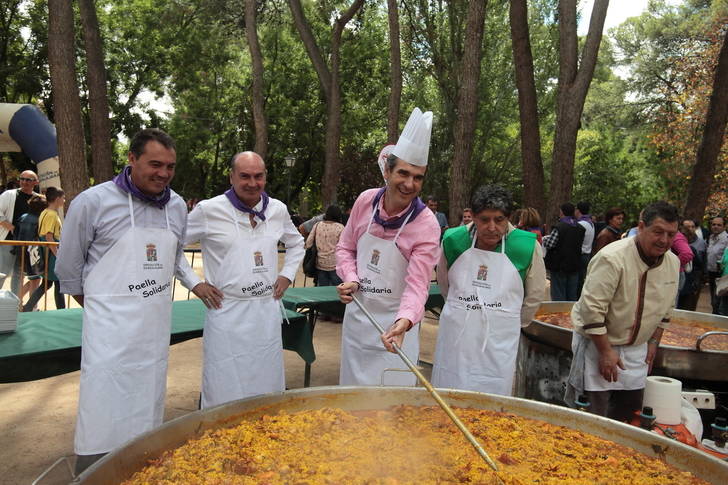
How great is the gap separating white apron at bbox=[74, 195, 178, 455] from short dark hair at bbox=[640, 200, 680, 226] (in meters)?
2.42

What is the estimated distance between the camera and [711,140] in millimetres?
9008

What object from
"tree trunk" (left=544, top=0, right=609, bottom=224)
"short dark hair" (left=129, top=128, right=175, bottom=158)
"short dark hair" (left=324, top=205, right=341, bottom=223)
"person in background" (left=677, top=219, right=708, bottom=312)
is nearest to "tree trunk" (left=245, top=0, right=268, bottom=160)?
"short dark hair" (left=324, top=205, right=341, bottom=223)

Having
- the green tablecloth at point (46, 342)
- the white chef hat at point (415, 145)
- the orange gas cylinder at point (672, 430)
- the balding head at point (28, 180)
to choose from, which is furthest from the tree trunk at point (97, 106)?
the orange gas cylinder at point (672, 430)

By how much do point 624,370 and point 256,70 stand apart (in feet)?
44.3

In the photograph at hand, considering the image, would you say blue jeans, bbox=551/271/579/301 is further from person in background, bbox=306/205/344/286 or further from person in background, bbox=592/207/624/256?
person in background, bbox=306/205/344/286

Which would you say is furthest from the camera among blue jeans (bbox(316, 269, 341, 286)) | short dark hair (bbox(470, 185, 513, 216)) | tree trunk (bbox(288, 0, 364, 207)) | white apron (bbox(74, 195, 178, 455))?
tree trunk (bbox(288, 0, 364, 207))

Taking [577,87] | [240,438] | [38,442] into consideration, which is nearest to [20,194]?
[38,442]

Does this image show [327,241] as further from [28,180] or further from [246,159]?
[246,159]

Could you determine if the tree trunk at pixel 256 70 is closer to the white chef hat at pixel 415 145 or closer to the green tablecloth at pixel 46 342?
the green tablecloth at pixel 46 342

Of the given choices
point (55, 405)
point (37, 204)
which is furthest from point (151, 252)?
point (37, 204)

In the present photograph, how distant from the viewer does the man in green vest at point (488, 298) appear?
276cm

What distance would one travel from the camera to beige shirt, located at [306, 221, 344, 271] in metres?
7.34

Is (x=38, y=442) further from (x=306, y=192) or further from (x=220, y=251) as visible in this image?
(x=306, y=192)

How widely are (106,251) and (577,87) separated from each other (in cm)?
916
